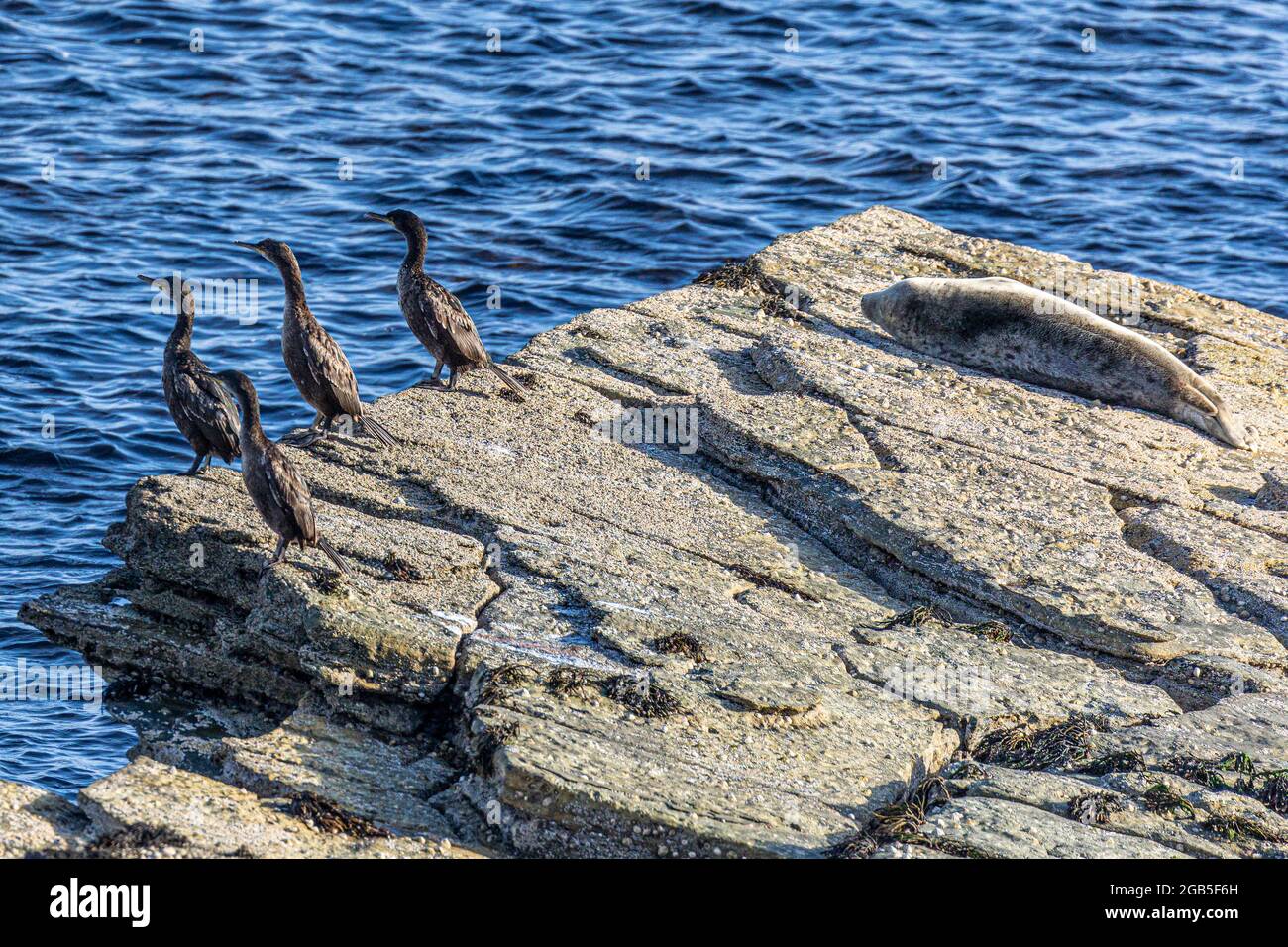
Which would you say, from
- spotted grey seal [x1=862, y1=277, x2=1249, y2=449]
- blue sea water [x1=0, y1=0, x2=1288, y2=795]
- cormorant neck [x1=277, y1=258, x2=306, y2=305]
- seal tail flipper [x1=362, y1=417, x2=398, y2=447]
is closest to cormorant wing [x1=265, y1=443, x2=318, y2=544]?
seal tail flipper [x1=362, y1=417, x2=398, y2=447]

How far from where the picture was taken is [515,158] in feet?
62.4

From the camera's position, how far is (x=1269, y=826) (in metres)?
6.13

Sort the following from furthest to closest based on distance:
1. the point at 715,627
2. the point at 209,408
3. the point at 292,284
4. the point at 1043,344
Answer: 1. the point at 1043,344
2. the point at 292,284
3. the point at 209,408
4. the point at 715,627

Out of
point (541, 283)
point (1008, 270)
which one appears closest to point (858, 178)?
point (541, 283)

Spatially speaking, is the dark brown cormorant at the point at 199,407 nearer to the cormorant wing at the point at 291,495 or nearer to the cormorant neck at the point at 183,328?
the cormorant neck at the point at 183,328

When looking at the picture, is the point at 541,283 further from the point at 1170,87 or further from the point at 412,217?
the point at 1170,87

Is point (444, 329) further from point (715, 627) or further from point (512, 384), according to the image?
point (715, 627)

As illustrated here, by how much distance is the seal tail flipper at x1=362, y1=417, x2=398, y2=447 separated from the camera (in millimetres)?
8539

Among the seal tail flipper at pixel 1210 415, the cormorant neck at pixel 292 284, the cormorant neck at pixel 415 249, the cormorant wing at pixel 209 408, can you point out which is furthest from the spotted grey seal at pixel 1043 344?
the cormorant wing at pixel 209 408

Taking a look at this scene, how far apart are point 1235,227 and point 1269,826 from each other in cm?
1290

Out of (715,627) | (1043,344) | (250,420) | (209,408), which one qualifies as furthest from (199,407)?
(1043,344)

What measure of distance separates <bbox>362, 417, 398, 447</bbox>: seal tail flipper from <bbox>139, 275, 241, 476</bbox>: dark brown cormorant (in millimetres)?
694

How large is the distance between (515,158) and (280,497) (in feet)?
41.0

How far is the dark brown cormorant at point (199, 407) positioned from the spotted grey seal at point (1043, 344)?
4415 mm
